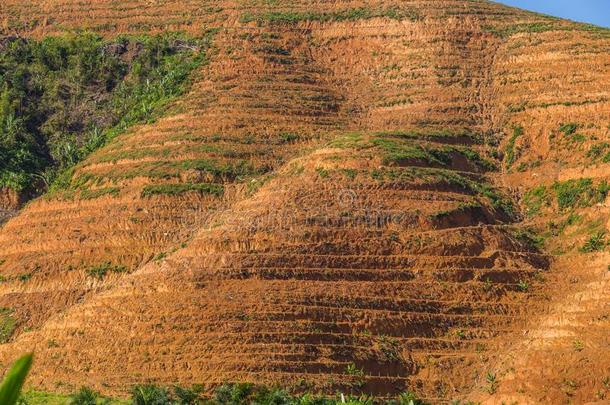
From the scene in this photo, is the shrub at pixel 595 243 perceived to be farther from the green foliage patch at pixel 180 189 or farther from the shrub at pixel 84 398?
the shrub at pixel 84 398

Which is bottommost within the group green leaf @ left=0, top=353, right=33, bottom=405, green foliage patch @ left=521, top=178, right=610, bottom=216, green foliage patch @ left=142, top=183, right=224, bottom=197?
green foliage patch @ left=142, top=183, right=224, bottom=197

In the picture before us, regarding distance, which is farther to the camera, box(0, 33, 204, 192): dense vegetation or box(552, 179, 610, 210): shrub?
box(0, 33, 204, 192): dense vegetation

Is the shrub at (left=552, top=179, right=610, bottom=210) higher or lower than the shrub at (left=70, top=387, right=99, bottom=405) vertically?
higher

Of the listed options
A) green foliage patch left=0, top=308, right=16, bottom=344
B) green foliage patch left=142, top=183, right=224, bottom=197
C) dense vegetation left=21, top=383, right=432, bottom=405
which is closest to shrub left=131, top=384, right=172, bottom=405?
dense vegetation left=21, top=383, right=432, bottom=405

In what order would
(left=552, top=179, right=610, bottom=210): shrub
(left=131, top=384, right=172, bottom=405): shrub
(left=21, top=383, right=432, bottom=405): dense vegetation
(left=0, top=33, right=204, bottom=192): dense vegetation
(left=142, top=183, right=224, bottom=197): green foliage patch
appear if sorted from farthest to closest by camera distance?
(left=0, top=33, right=204, bottom=192): dense vegetation
(left=142, top=183, right=224, bottom=197): green foliage patch
(left=552, top=179, right=610, bottom=210): shrub
(left=21, top=383, right=432, bottom=405): dense vegetation
(left=131, top=384, right=172, bottom=405): shrub

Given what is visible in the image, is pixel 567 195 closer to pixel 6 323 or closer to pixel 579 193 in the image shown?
pixel 579 193

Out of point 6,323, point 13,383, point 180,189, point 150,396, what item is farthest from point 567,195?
point 13,383

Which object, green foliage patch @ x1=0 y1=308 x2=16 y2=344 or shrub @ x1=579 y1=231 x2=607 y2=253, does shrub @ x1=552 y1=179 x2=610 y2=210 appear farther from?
green foliage patch @ x1=0 y1=308 x2=16 y2=344
